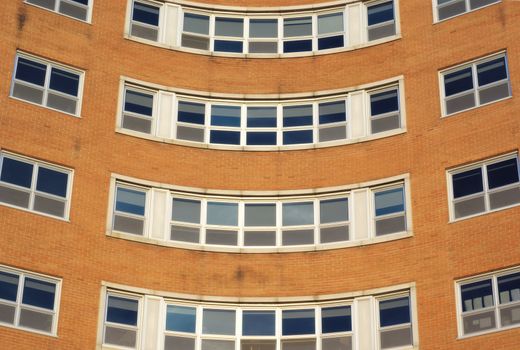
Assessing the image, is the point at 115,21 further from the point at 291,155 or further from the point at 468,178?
the point at 468,178

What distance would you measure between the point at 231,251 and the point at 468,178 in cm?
850

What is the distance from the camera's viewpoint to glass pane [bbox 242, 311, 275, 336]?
121ft

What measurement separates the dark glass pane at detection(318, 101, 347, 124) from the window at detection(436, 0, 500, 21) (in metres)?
4.88

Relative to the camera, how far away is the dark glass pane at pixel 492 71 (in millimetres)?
38406

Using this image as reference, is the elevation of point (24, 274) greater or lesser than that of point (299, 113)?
lesser

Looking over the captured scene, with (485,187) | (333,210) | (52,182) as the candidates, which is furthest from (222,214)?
(485,187)

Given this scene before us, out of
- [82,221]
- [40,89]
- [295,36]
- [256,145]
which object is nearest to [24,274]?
[82,221]

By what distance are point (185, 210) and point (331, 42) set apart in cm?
894

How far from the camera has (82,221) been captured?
1465 inches

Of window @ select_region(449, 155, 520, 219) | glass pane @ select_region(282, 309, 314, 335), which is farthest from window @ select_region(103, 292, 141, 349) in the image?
window @ select_region(449, 155, 520, 219)

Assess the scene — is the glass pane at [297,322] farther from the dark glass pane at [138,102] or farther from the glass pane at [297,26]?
the glass pane at [297,26]

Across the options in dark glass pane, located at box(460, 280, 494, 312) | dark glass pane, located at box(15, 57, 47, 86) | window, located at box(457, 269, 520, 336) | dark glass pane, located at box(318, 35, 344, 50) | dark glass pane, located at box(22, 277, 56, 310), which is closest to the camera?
window, located at box(457, 269, 520, 336)

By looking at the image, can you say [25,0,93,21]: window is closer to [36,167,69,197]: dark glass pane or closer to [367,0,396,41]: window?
[36,167,69,197]: dark glass pane

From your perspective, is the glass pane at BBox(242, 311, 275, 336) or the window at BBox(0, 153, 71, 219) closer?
the window at BBox(0, 153, 71, 219)
